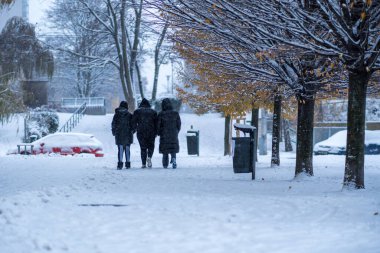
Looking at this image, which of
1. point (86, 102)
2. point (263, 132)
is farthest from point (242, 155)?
point (86, 102)

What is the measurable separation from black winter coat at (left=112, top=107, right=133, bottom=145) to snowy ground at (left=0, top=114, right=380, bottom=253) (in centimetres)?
260

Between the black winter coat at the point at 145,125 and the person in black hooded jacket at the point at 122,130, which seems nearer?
the person in black hooded jacket at the point at 122,130

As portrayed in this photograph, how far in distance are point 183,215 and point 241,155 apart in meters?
5.23

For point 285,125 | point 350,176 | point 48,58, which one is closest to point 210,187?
point 350,176

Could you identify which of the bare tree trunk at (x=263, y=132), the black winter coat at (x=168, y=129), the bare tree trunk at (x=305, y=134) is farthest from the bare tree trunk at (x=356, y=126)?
the bare tree trunk at (x=263, y=132)

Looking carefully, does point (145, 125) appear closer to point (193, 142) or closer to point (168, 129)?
point (168, 129)

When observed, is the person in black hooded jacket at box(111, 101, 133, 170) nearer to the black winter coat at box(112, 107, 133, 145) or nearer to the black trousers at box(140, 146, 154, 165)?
the black winter coat at box(112, 107, 133, 145)

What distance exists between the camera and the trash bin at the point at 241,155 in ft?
38.3

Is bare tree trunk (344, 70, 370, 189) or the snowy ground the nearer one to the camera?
the snowy ground

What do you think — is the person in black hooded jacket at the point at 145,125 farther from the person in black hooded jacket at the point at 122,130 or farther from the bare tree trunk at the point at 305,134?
the bare tree trunk at the point at 305,134

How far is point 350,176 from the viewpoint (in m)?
9.16

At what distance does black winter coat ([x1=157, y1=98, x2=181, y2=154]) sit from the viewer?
46.1ft

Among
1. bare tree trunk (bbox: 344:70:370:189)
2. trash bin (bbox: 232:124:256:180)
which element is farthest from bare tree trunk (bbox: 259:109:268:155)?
bare tree trunk (bbox: 344:70:370:189)

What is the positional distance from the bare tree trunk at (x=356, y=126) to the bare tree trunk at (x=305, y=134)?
2.39m
